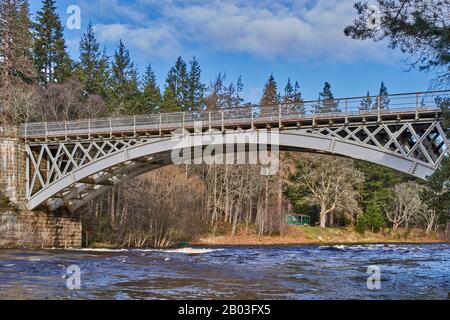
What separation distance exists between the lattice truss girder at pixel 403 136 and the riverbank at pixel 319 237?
23873mm

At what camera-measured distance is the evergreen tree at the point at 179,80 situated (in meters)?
93.2

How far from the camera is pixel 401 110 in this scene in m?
26.0

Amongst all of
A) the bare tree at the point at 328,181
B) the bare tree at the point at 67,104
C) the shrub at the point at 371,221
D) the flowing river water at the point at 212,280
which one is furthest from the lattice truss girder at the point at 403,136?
the shrub at the point at 371,221

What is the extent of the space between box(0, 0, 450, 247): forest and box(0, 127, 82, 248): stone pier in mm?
2696

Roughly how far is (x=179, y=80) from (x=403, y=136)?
72.0 metres

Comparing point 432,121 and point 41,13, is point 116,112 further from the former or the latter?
point 432,121

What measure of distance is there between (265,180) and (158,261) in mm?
33409

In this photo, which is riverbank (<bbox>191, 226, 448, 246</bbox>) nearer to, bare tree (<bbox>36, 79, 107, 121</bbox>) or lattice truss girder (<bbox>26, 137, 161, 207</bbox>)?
lattice truss girder (<bbox>26, 137, 161, 207</bbox>)

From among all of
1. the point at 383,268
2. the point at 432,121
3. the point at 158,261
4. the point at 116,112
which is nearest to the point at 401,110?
the point at 432,121

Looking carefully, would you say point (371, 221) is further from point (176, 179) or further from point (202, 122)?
point (202, 122)

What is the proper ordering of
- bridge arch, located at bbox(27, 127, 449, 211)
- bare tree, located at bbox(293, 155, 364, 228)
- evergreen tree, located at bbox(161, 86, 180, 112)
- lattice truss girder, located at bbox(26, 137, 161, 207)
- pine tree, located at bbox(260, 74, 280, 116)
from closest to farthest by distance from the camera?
bridge arch, located at bbox(27, 127, 449, 211)
lattice truss girder, located at bbox(26, 137, 161, 207)
bare tree, located at bbox(293, 155, 364, 228)
evergreen tree, located at bbox(161, 86, 180, 112)
pine tree, located at bbox(260, 74, 280, 116)

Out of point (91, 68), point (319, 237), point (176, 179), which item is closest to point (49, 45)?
point (91, 68)

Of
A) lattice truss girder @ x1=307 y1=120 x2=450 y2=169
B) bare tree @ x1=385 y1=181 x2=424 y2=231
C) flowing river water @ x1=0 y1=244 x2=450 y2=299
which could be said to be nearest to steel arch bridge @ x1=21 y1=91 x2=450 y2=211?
lattice truss girder @ x1=307 y1=120 x2=450 y2=169

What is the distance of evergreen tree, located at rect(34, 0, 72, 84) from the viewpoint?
64.7m
